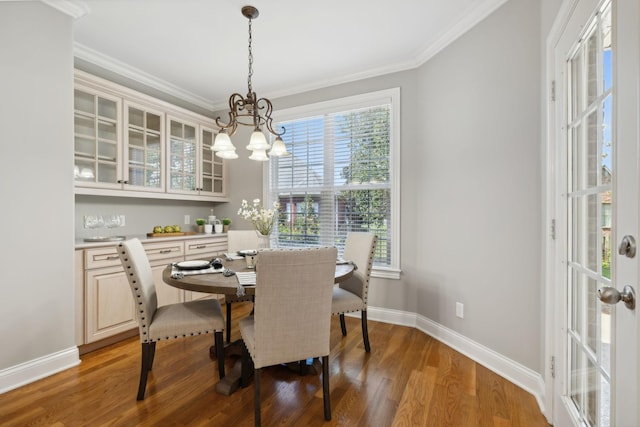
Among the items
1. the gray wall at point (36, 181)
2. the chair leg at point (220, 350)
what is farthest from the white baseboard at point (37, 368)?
the chair leg at point (220, 350)

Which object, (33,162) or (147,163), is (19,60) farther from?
(147,163)

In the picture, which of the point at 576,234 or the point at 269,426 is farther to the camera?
the point at 269,426

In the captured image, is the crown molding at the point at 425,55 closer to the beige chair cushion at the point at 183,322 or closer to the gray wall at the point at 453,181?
the gray wall at the point at 453,181

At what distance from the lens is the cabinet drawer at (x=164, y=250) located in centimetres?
297

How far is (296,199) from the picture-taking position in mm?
3773

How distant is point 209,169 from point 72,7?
79.7 inches

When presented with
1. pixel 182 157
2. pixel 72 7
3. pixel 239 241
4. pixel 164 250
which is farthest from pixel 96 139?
pixel 239 241

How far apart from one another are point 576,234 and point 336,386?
163 centimetres

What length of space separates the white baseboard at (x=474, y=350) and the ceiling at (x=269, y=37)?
2541 millimetres

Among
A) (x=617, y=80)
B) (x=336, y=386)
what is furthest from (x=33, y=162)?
(x=617, y=80)

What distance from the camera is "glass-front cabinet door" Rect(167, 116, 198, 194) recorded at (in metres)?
3.45

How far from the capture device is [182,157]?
141 inches

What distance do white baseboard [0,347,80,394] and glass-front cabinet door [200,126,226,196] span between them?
82.4 inches

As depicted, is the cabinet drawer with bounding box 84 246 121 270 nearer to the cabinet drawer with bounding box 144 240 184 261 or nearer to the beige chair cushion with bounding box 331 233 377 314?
the cabinet drawer with bounding box 144 240 184 261
